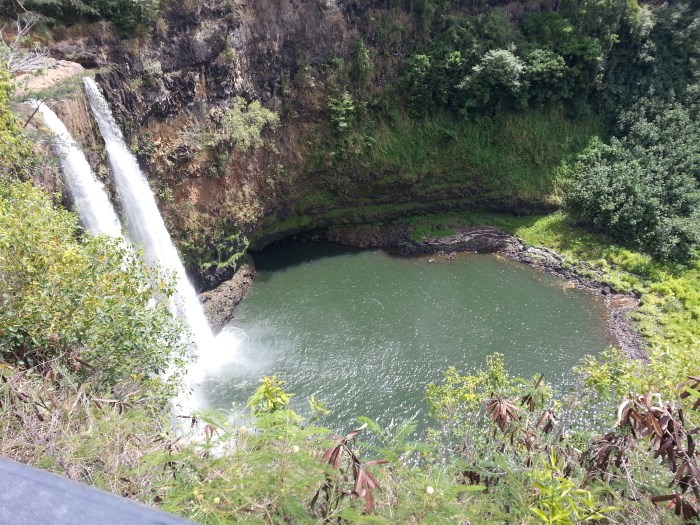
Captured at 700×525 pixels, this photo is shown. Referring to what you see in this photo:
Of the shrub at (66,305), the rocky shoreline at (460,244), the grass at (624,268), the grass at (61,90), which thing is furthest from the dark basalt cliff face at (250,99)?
the shrub at (66,305)

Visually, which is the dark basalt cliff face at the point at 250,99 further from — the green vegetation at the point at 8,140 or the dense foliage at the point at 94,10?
the green vegetation at the point at 8,140

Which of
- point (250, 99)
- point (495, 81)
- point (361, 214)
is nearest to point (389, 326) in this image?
point (361, 214)

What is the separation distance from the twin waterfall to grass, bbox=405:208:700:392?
11170 millimetres

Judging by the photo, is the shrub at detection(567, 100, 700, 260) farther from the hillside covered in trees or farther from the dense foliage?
the dense foliage

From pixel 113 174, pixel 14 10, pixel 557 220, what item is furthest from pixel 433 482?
pixel 557 220

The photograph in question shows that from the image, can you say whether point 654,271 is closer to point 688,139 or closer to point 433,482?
point 688,139

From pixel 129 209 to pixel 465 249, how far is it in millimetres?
14876

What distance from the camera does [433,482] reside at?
13.3 ft

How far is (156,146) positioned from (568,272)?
17.8 m

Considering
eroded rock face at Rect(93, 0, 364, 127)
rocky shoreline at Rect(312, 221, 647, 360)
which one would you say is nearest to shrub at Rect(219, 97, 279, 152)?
eroded rock face at Rect(93, 0, 364, 127)

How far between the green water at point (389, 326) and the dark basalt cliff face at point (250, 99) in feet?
7.79

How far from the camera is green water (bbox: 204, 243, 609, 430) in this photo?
46.7ft

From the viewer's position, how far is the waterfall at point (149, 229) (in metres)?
13.4

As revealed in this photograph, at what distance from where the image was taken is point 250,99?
17.8 metres
